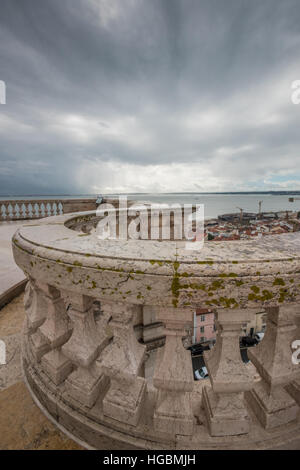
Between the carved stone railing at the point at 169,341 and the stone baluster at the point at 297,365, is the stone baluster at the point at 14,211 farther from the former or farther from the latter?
the stone baluster at the point at 297,365

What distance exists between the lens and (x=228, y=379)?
1.26m

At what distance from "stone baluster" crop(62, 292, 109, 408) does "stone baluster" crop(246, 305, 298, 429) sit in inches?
44.6

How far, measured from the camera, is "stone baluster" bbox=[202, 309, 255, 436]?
1.21 metres

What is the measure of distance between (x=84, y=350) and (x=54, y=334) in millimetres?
342

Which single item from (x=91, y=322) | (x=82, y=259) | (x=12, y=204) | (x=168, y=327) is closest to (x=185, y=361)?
(x=168, y=327)

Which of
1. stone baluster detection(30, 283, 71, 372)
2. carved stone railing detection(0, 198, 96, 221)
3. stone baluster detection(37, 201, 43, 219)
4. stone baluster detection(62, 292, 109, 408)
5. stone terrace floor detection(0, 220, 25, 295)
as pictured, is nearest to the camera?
stone baluster detection(62, 292, 109, 408)

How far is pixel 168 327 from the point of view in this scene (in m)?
1.26

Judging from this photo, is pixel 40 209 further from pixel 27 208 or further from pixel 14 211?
pixel 14 211

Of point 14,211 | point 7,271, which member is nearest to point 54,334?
point 7,271

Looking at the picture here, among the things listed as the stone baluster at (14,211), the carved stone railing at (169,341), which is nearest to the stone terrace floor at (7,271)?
the carved stone railing at (169,341)

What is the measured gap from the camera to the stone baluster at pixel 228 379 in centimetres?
121

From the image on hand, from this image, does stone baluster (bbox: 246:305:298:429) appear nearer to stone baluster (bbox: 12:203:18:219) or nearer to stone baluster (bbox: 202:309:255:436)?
stone baluster (bbox: 202:309:255:436)

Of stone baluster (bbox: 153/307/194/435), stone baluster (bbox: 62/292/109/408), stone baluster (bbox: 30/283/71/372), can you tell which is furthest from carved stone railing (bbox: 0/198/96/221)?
stone baluster (bbox: 153/307/194/435)

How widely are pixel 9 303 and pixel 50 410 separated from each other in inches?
93.2
